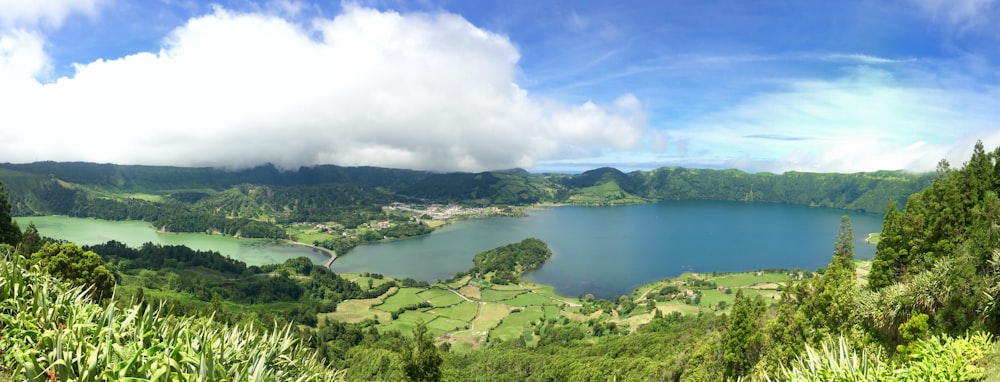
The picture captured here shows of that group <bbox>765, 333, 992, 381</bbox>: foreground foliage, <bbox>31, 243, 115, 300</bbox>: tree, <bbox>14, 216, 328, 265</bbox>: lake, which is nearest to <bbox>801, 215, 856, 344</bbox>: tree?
<bbox>765, 333, 992, 381</bbox>: foreground foliage

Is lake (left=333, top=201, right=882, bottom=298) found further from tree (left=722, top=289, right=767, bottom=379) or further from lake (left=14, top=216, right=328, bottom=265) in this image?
tree (left=722, top=289, right=767, bottom=379)

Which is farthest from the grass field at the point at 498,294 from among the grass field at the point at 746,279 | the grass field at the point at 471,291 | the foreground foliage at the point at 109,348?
the foreground foliage at the point at 109,348

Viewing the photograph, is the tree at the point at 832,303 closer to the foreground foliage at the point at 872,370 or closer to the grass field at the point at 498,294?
the foreground foliage at the point at 872,370

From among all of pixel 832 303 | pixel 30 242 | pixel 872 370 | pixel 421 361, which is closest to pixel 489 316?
pixel 421 361

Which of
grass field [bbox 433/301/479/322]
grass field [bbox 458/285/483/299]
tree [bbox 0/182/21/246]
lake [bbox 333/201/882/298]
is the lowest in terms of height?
grass field [bbox 433/301/479/322]

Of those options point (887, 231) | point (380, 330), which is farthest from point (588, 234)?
point (887, 231)

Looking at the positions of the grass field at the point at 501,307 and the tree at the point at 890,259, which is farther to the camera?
the grass field at the point at 501,307

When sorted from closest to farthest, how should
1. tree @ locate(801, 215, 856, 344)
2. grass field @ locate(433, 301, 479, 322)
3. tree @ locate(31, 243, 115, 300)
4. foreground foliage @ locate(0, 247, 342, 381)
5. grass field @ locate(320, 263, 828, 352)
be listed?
1. foreground foliage @ locate(0, 247, 342, 381)
2. tree @ locate(801, 215, 856, 344)
3. tree @ locate(31, 243, 115, 300)
4. grass field @ locate(320, 263, 828, 352)
5. grass field @ locate(433, 301, 479, 322)
